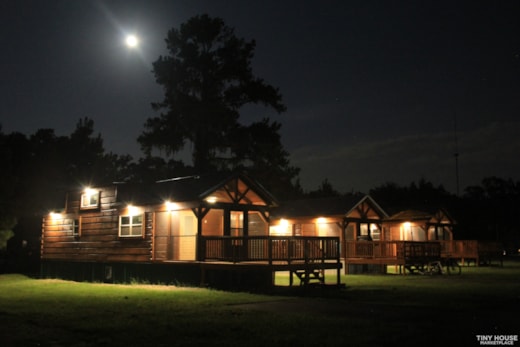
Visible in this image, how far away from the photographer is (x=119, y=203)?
28.1 meters

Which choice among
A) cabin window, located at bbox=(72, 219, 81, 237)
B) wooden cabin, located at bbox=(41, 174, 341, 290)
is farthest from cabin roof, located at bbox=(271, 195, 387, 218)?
cabin window, located at bbox=(72, 219, 81, 237)

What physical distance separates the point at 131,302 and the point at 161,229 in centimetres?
1023

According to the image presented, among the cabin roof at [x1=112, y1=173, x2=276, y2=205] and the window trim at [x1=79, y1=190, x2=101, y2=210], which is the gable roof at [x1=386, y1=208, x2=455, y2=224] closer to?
the cabin roof at [x1=112, y1=173, x2=276, y2=205]

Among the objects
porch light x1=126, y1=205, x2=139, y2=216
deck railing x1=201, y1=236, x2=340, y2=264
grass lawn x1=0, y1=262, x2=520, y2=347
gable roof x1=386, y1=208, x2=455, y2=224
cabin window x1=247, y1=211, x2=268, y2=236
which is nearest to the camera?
grass lawn x1=0, y1=262, x2=520, y2=347

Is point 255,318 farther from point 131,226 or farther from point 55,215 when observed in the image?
point 55,215

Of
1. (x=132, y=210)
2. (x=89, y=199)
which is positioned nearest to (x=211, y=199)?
(x=132, y=210)

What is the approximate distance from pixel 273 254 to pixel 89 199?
1281cm

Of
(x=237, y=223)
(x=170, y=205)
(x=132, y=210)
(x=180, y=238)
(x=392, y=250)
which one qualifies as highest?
(x=170, y=205)

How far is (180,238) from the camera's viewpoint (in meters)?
27.3

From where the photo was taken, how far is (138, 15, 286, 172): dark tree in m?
46.6

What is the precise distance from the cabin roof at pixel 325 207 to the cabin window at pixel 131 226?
44.7ft

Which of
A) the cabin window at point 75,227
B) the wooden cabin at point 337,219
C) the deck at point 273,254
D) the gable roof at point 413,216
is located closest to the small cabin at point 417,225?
the gable roof at point 413,216

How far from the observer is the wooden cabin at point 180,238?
22859 mm

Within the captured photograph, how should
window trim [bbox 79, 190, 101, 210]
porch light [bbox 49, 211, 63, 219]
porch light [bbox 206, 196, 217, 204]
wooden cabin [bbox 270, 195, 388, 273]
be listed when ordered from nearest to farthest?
porch light [bbox 206, 196, 217, 204] → window trim [bbox 79, 190, 101, 210] → porch light [bbox 49, 211, 63, 219] → wooden cabin [bbox 270, 195, 388, 273]
